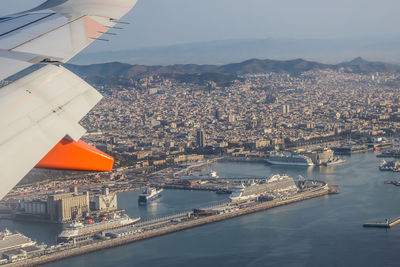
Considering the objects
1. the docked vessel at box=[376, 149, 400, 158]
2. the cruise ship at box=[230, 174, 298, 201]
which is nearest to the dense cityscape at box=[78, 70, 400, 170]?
the docked vessel at box=[376, 149, 400, 158]

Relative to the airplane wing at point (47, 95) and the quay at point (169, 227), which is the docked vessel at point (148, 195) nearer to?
the quay at point (169, 227)

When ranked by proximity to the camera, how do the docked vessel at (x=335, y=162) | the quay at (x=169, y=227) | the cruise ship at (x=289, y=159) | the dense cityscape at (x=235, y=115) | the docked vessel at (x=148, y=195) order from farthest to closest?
1. the dense cityscape at (x=235, y=115)
2. the cruise ship at (x=289, y=159)
3. the docked vessel at (x=335, y=162)
4. the docked vessel at (x=148, y=195)
5. the quay at (x=169, y=227)

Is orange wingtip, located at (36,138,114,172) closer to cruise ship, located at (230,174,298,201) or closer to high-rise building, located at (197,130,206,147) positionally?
cruise ship, located at (230,174,298,201)

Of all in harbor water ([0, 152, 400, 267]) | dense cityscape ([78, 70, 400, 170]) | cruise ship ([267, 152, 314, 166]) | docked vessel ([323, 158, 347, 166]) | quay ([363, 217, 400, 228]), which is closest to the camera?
harbor water ([0, 152, 400, 267])

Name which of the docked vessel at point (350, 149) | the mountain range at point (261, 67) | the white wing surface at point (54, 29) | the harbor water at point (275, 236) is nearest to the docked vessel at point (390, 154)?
the docked vessel at point (350, 149)

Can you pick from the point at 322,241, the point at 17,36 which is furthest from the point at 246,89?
the point at 17,36

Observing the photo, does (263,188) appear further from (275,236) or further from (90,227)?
(90,227)
